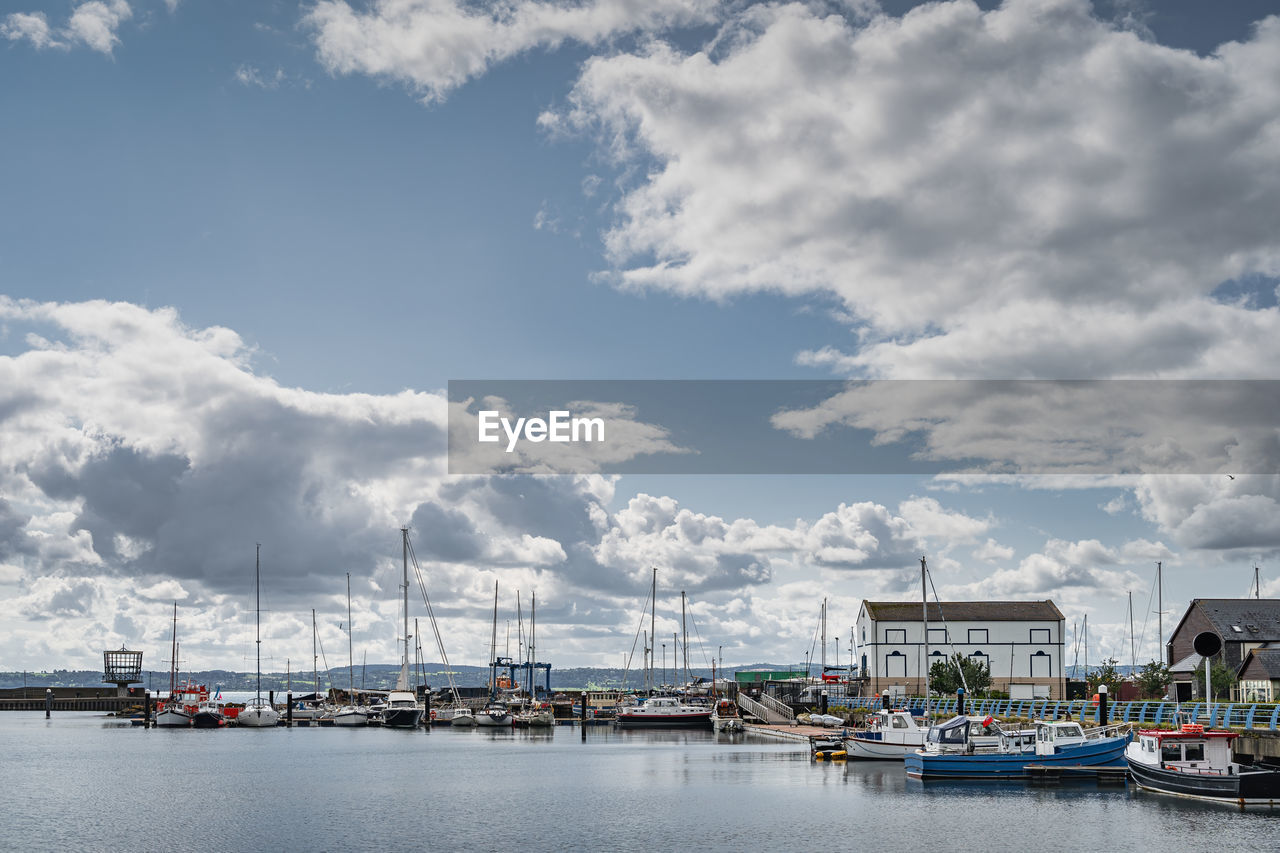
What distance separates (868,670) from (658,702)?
90.4 ft

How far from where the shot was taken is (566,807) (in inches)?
2689

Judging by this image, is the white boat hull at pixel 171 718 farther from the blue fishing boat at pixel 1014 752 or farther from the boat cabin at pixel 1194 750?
the boat cabin at pixel 1194 750

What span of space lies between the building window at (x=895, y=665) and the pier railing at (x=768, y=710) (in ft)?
41.0

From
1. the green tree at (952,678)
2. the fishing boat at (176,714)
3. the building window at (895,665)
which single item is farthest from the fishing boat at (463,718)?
the green tree at (952,678)

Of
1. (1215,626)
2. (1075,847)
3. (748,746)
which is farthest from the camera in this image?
(1215,626)

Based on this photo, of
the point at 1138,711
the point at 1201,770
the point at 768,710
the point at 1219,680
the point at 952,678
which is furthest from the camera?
the point at 768,710

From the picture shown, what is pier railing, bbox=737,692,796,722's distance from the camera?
14250cm

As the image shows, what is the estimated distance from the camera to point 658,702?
6053 inches

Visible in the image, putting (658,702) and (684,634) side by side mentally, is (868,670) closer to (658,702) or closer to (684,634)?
(658,702)

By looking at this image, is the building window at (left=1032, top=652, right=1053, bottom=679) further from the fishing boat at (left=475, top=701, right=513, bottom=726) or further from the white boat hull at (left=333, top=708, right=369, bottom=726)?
the white boat hull at (left=333, top=708, right=369, bottom=726)

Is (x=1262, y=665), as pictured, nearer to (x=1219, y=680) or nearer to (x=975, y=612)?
(x=1219, y=680)

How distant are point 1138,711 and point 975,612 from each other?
147 feet

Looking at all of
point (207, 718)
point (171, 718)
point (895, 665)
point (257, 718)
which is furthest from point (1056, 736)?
point (171, 718)

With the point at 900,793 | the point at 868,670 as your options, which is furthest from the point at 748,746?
the point at 900,793
